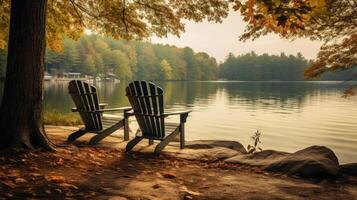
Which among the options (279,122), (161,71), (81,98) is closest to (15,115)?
(81,98)

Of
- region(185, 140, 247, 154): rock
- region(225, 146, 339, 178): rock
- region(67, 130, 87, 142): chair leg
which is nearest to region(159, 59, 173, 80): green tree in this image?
region(185, 140, 247, 154): rock

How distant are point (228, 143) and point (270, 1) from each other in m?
6.61

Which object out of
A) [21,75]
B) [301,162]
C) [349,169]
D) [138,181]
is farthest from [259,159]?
[21,75]

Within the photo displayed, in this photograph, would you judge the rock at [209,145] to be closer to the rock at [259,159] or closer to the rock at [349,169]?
the rock at [259,159]

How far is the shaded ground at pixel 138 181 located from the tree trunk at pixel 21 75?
1.56ft

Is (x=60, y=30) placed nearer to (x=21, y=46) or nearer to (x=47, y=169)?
(x=21, y=46)

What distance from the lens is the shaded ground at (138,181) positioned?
16.0 ft

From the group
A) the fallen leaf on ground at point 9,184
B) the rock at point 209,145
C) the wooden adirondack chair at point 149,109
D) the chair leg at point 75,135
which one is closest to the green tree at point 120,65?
the rock at point 209,145

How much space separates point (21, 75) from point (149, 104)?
2.51m

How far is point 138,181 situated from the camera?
18.6 feet

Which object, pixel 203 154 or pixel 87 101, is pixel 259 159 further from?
pixel 87 101

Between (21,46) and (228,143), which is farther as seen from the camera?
(228,143)

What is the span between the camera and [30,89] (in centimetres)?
674

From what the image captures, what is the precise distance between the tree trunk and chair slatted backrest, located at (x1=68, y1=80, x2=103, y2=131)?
2.22m
